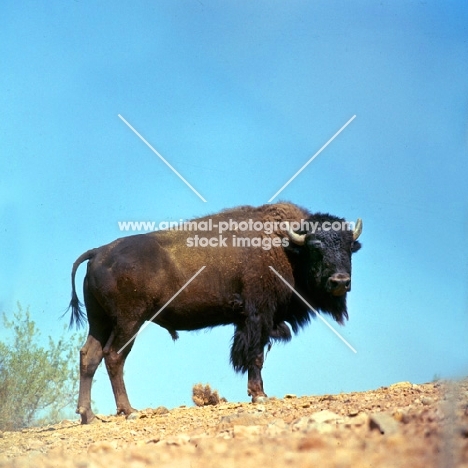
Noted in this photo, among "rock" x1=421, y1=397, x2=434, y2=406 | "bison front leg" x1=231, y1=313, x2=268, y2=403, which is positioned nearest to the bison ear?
"bison front leg" x1=231, y1=313, x2=268, y2=403

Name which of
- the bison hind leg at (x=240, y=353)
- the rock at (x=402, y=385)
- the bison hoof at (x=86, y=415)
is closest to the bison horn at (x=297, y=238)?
the bison hind leg at (x=240, y=353)

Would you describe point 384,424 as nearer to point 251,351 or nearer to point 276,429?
point 276,429

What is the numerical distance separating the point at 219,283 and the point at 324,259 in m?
1.78

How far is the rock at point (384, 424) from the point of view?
550 cm

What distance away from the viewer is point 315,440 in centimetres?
550

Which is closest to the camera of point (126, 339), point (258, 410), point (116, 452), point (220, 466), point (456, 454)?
point (456, 454)

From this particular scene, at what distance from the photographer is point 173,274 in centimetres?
1290

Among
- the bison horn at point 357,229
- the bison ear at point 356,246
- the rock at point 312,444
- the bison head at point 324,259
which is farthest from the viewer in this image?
the bison horn at point 357,229

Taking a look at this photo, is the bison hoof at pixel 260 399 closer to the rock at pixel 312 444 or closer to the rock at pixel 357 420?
the rock at pixel 357 420

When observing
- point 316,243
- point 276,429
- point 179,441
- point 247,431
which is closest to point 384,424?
point 276,429

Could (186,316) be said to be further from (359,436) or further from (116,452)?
(359,436)

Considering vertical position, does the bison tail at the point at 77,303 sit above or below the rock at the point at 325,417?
above

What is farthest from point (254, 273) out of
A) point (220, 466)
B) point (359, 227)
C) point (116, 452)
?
point (220, 466)

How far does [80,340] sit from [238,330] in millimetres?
3168
